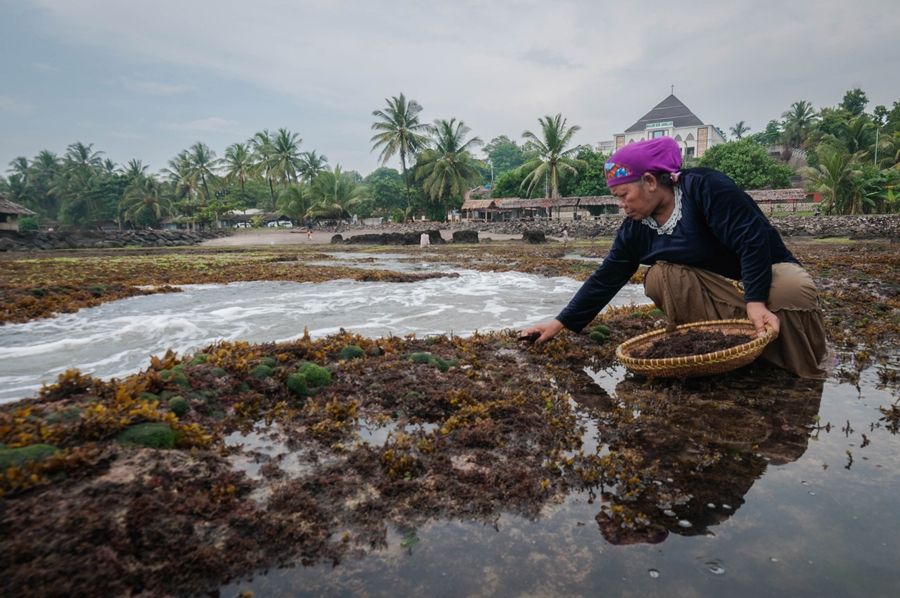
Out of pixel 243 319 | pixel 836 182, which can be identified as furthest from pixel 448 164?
pixel 243 319

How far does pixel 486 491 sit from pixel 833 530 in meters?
1.20

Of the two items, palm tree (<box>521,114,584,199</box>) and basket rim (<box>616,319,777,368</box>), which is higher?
palm tree (<box>521,114,584,199</box>)

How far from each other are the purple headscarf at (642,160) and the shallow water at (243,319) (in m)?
2.99

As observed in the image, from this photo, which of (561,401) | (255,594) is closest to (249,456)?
(255,594)

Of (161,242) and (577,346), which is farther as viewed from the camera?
(161,242)

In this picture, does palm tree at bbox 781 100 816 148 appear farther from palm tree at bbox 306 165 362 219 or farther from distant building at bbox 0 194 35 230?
distant building at bbox 0 194 35 230

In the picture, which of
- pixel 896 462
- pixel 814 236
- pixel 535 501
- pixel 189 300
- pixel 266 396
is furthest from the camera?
pixel 814 236

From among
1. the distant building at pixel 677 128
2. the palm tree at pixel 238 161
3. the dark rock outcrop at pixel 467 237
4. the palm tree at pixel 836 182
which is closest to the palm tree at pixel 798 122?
the distant building at pixel 677 128

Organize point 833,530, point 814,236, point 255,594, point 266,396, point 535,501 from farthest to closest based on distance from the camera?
point 814,236 → point 266,396 → point 535,501 → point 833,530 → point 255,594

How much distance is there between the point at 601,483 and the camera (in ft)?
6.94

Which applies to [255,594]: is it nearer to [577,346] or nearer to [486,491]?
[486,491]

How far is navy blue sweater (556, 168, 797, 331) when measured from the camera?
9.87ft

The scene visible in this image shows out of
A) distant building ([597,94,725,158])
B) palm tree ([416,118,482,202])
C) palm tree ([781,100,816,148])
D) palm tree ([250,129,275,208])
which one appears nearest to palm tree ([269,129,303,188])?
palm tree ([250,129,275,208])

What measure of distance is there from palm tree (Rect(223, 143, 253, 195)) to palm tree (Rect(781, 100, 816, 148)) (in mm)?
60437
